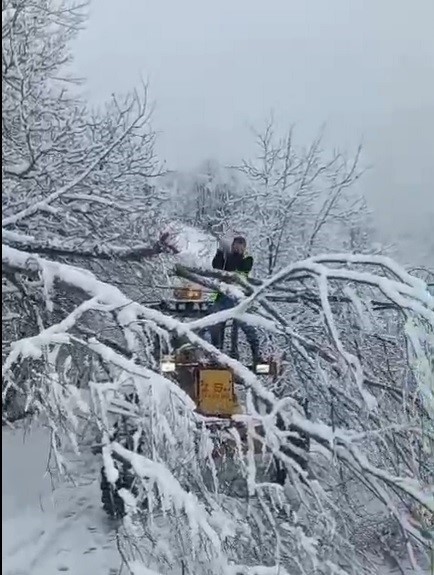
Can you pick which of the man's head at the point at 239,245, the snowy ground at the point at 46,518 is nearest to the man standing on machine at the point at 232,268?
the man's head at the point at 239,245

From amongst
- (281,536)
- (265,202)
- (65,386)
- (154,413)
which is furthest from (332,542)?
(265,202)

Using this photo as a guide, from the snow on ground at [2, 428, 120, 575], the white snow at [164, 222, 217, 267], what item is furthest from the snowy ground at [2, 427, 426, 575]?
the white snow at [164, 222, 217, 267]

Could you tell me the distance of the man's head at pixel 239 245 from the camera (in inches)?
46.8

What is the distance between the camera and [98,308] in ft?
3.40

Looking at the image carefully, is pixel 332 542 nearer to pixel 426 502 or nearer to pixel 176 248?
pixel 426 502

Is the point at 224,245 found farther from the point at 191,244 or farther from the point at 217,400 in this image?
the point at 217,400

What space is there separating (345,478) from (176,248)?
1.65ft

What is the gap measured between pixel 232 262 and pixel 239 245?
41 mm

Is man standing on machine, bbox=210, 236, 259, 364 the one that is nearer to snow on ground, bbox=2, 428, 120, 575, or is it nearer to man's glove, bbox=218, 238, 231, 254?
man's glove, bbox=218, 238, 231, 254

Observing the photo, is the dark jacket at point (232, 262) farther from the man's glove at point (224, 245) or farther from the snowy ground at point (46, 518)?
the snowy ground at point (46, 518)

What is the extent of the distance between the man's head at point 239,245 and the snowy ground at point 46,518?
Result: 447 millimetres

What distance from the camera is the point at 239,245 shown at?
120cm

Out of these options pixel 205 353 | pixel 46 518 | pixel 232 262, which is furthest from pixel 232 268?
pixel 46 518

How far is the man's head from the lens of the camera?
1.19 m
